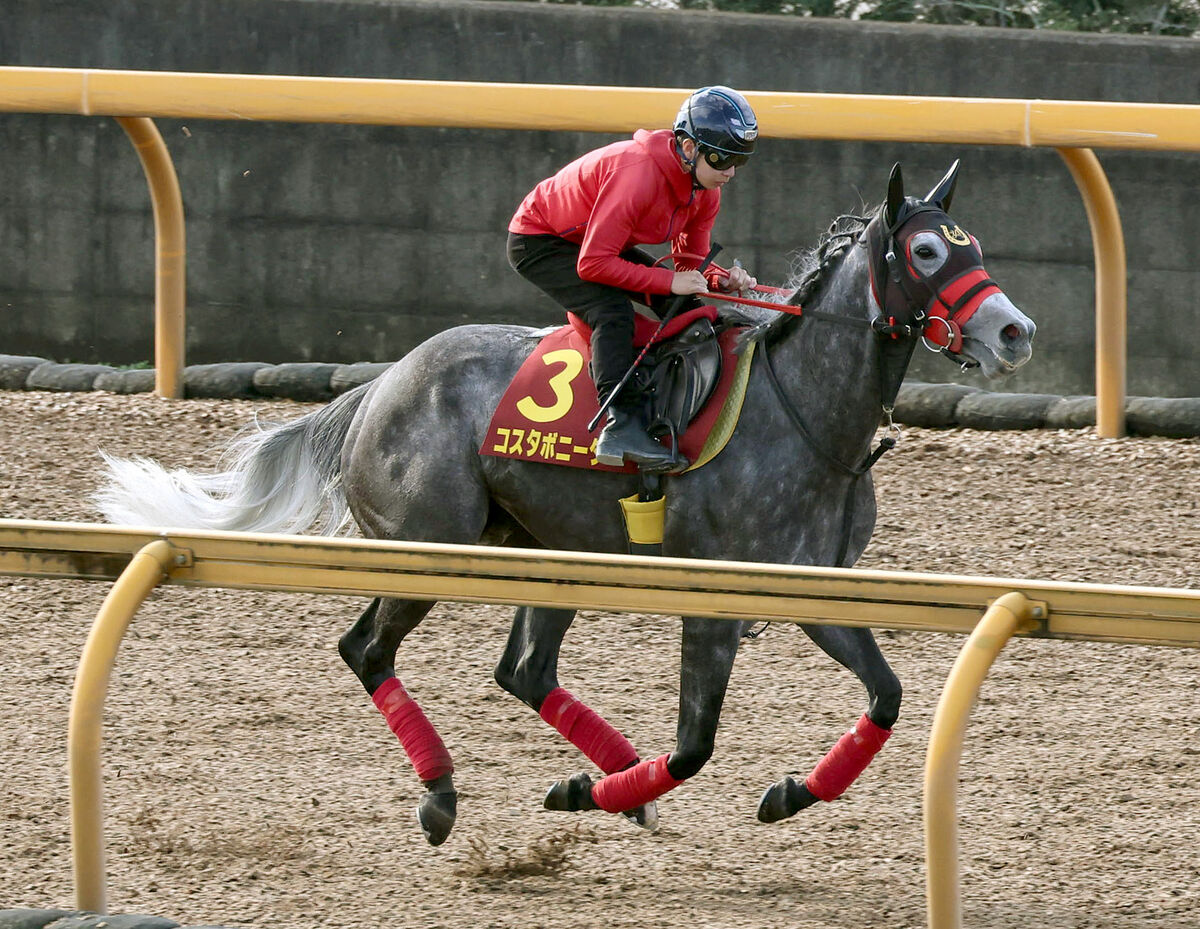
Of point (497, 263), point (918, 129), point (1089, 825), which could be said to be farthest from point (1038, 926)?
point (497, 263)

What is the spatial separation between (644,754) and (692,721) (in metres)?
0.72

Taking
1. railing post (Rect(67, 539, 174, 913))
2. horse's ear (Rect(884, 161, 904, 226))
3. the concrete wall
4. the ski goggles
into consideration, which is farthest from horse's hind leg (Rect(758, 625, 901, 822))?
the concrete wall

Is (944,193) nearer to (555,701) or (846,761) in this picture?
(846,761)

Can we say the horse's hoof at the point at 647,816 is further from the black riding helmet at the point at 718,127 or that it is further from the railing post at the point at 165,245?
the railing post at the point at 165,245

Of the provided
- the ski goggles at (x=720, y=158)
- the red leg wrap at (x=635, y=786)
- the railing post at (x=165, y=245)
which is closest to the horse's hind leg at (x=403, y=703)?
the red leg wrap at (x=635, y=786)

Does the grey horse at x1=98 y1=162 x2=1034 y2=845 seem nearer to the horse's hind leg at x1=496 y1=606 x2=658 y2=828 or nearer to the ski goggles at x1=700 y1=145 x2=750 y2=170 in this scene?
the horse's hind leg at x1=496 y1=606 x2=658 y2=828

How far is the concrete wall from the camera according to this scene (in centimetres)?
852

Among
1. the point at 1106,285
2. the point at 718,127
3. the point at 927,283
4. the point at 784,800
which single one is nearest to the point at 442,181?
the point at 1106,285

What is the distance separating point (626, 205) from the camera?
4.50m

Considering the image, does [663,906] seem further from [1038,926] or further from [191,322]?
[191,322]

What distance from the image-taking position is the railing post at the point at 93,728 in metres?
2.95

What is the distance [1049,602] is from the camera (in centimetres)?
289

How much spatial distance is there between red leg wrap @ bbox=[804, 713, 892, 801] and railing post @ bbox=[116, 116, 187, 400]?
16.1 feet

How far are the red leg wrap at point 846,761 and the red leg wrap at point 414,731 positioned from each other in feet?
3.11
